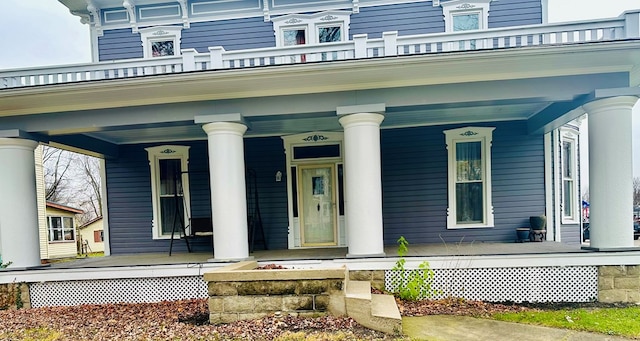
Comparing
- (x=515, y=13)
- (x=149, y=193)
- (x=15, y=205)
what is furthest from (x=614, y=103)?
(x=15, y=205)

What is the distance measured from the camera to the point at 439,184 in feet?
22.1

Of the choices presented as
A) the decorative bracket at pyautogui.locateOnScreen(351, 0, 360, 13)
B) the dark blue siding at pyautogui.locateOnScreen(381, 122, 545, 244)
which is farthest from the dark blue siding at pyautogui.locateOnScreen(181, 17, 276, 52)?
the dark blue siding at pyautogui.locateOnScreen(381, 122, 545, 244)

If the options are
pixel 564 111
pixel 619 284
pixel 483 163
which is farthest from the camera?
pixel 483 163

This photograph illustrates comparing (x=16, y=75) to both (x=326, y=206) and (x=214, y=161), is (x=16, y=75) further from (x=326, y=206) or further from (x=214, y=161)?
(x=326, y=206)

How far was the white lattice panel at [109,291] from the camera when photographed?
16.4 feet

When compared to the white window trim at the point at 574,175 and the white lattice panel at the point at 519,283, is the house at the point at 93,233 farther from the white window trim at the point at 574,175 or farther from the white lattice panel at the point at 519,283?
the white window trim at the point at 574,175

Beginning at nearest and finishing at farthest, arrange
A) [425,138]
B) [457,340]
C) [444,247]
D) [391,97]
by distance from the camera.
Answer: [457,340] → [391,97] → [444,247] → [425,138]

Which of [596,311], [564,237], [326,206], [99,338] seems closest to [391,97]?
[326,206]

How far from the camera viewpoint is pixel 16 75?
4.99 m

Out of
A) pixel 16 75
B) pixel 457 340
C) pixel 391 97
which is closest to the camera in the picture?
pixel 457 340

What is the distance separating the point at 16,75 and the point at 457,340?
687cm

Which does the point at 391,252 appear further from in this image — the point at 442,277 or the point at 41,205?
the point at 41,205

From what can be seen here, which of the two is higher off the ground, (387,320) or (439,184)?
(439,184)

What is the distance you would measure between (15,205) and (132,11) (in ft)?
14.9
